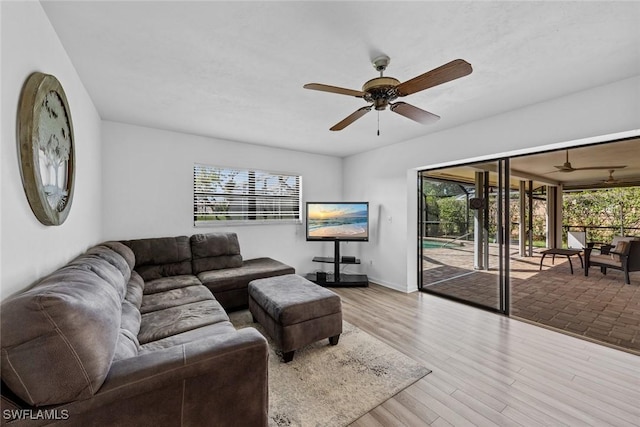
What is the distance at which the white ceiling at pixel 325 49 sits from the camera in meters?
1.47

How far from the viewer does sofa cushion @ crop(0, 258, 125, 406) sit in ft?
2.90

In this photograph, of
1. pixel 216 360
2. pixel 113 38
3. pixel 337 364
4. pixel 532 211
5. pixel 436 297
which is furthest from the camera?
pixel 436 297

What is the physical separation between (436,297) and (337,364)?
2.33 m

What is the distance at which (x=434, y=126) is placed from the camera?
3391 millimetres

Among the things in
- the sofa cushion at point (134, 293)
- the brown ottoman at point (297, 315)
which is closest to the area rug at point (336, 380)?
the brown ottoman at point (297, 315)

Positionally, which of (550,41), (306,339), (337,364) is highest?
(550,41)

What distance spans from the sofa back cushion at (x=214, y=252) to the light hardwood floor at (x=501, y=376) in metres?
1.81

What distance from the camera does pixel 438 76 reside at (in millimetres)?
1577

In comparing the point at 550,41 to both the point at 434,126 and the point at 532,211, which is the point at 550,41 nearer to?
the point at 434,126

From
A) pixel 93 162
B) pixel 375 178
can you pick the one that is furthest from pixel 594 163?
pixel 93 162

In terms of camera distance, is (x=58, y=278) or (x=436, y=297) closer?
(x=58, y=278)

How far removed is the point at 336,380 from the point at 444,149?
10.2 feet

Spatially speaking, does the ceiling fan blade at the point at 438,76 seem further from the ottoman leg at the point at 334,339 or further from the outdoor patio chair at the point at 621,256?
the outdoor patio chair at the point at 621,256

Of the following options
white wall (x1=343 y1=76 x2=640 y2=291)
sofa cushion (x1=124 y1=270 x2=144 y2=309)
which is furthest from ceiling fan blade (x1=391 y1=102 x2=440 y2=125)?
sofa cushion (x1=124 y1=270 x2=144 y2=309)
